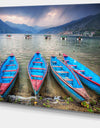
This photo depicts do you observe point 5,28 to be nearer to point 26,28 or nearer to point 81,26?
point 26,28

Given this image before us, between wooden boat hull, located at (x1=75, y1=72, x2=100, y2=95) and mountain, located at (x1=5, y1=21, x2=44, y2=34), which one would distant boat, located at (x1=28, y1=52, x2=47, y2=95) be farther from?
mountain, located at (x1=5, y1=21, x2=44, y2=34)

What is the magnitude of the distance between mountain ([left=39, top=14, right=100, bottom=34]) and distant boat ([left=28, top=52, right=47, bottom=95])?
1726 millimetres

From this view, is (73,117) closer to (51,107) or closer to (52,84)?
(51,107)

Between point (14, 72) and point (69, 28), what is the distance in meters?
2.91

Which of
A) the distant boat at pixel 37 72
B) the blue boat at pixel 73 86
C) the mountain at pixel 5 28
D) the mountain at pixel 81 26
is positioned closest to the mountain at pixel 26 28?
the mountain at pixel 5 28

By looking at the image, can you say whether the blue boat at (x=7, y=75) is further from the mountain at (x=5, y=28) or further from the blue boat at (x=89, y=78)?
the blue boat at (x=89, y=78)

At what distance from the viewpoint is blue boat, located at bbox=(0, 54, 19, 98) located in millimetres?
2737

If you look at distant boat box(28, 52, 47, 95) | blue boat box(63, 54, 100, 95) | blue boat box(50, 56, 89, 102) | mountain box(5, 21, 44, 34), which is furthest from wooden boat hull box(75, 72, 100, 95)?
mountain box(5, 21, 44, 34)

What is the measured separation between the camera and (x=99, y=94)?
278cm

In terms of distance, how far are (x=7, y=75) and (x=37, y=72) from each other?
1293mm

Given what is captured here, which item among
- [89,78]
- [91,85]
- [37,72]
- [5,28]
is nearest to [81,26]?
[89,78]

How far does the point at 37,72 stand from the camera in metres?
4.12

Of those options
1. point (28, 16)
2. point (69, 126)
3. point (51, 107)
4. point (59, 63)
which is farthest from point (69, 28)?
point (69, 126)

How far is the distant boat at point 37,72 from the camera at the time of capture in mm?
2916
